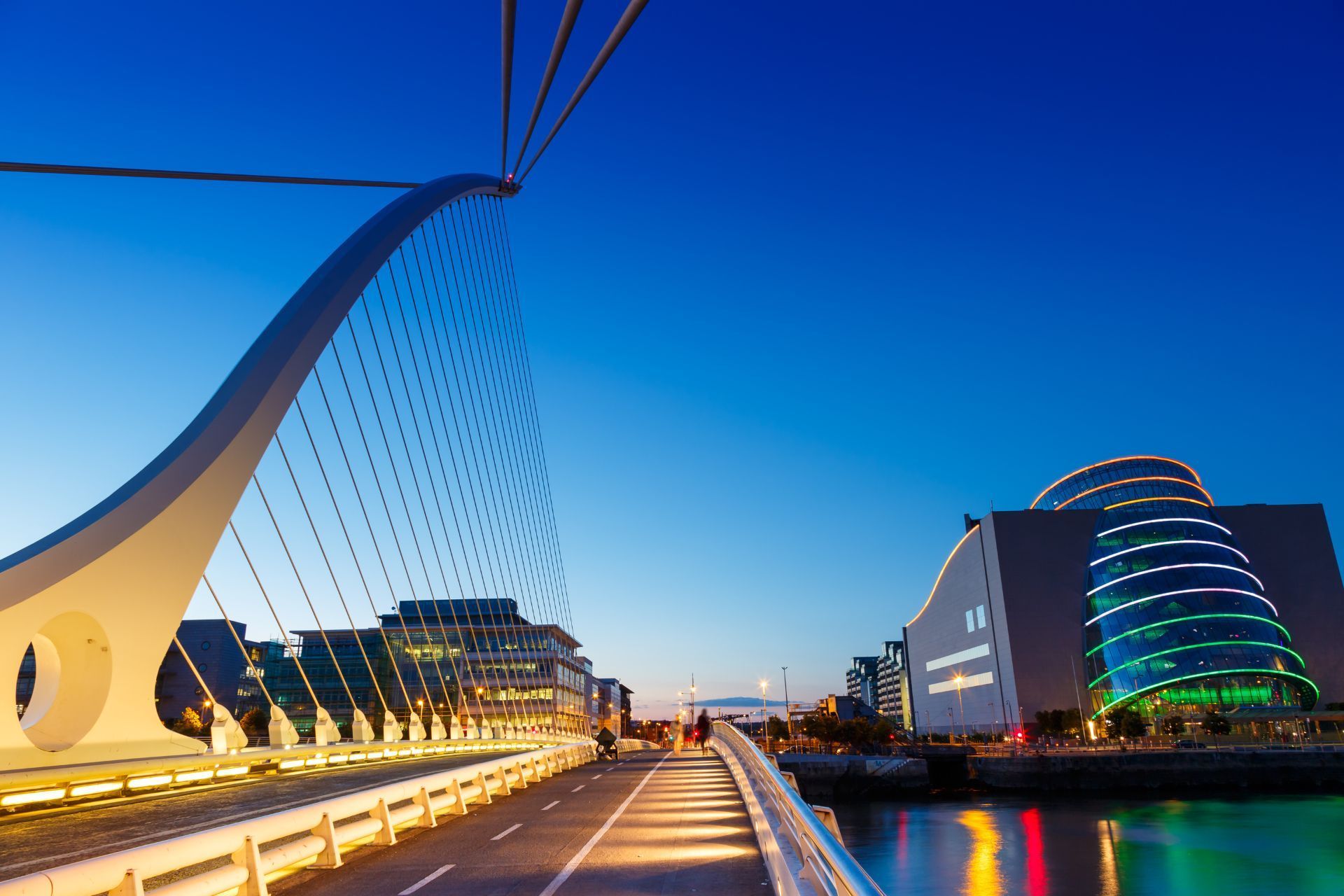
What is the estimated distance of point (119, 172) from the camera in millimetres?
11625

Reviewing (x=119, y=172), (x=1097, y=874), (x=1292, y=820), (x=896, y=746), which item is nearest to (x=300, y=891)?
(x=119, y=172)

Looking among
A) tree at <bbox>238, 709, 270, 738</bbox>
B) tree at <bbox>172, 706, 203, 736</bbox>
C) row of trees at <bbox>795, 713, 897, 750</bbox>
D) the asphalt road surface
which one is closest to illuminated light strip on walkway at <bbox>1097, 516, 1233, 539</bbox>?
row of trees at <bbox>795, 713, 897, 750</bbox>

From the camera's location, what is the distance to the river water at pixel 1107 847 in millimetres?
37969

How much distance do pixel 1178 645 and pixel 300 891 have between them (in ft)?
341

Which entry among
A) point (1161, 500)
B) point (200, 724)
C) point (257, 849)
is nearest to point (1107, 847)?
point (257, 849)

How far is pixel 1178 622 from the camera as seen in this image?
313 ft

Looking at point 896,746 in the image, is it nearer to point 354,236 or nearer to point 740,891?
point 354,236

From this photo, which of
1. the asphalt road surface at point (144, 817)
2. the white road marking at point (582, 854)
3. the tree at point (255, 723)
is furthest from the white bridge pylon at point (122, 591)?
the tree at point (255, 723)

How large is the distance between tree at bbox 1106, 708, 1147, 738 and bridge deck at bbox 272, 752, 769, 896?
273 feet

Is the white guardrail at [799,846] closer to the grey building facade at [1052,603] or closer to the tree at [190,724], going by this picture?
the tree at [190,724]

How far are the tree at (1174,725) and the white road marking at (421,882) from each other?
93.6m

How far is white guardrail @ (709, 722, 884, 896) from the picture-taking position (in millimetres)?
4332

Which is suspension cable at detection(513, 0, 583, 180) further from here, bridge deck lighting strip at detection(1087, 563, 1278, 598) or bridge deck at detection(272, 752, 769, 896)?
bridge deck lighting strip at detection(1087, 563, 1278, 598)

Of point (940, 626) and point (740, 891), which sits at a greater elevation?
point (940, 626)
